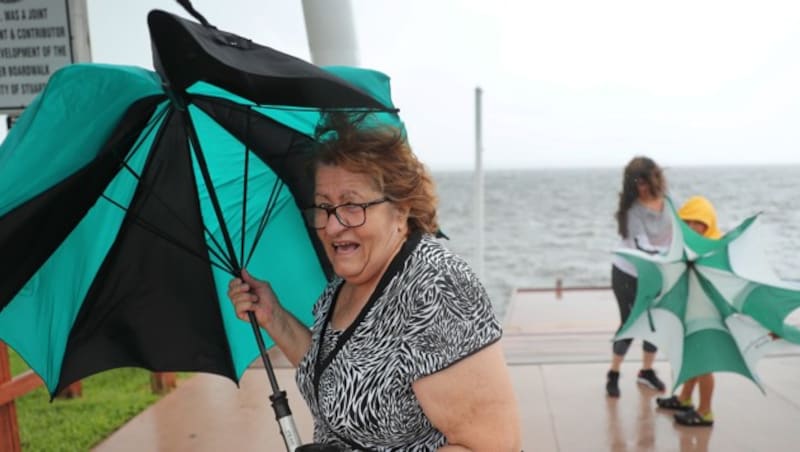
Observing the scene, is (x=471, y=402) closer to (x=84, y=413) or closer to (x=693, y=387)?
(x=693, y=387)

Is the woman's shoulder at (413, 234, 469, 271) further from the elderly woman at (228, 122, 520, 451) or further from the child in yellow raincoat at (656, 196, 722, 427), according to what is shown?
the child in yellow raincoat at (656, 196, 722, 427)

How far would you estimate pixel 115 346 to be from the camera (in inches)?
97.2

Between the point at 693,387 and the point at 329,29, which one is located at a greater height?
the point at 329,29

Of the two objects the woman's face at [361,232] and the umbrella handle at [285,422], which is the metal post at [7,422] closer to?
the umbrella handle at [285,422]

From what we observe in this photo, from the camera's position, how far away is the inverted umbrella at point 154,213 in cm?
175

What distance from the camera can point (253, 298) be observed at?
2.31 meters

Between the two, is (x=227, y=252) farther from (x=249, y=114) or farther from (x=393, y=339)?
(x=393, y=339)

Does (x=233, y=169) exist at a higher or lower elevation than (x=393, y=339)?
higher

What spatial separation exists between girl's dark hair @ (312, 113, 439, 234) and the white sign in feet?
9.09

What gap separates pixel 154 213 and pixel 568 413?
13.4ft

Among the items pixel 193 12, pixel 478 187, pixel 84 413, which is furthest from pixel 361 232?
pixel 478 187

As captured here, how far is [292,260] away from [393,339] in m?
1.02

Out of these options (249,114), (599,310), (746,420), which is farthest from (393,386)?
(599,310)

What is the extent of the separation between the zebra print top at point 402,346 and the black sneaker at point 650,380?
4797mm
